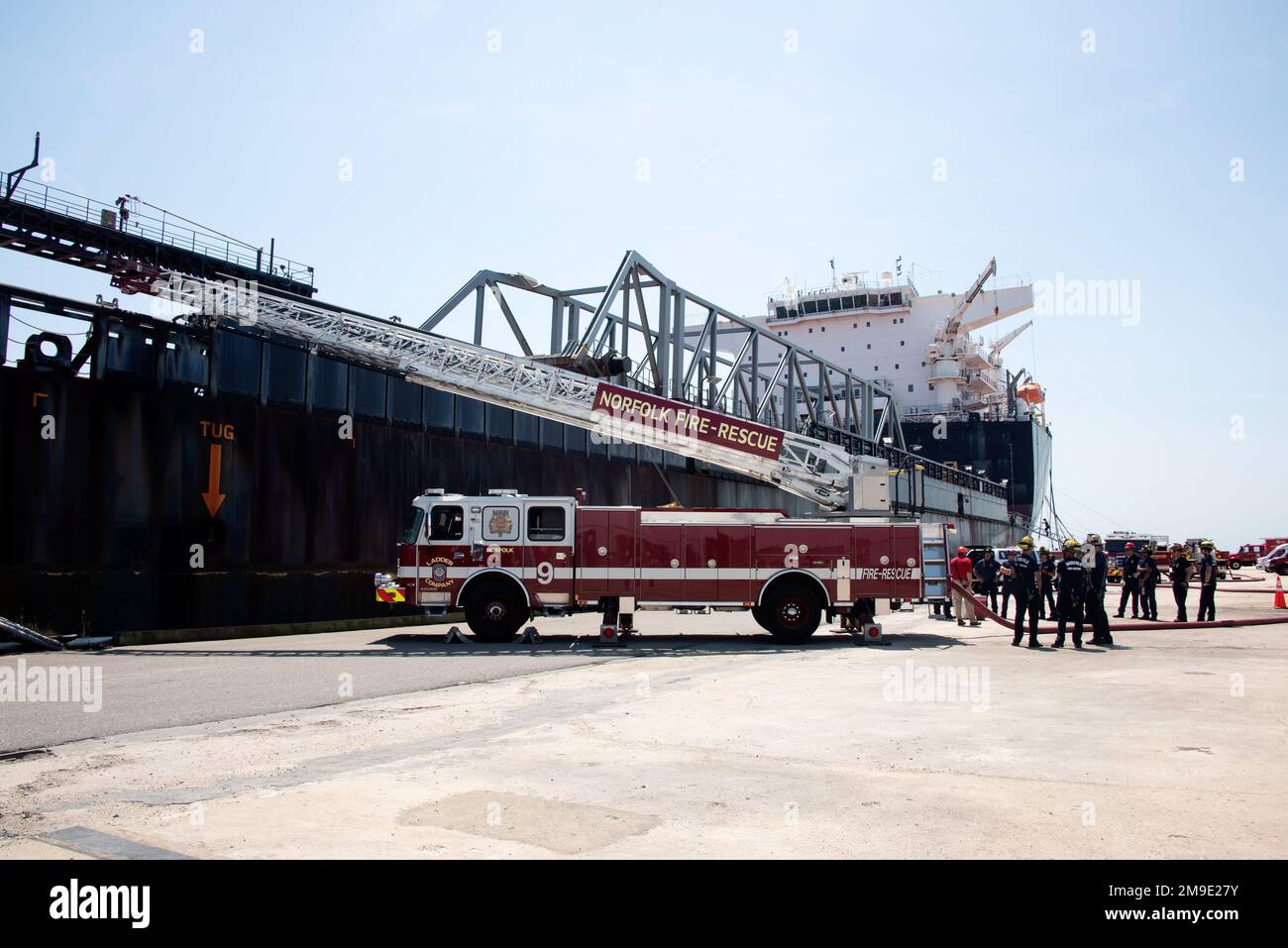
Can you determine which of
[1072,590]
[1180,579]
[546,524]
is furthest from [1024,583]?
[546,524]

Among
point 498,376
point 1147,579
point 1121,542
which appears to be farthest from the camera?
point 1121,542

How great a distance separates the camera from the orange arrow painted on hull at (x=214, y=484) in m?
18.4

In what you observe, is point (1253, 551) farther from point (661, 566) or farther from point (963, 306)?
point (661, 566)

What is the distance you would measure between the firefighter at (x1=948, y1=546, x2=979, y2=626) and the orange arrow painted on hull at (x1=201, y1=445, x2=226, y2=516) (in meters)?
15.1

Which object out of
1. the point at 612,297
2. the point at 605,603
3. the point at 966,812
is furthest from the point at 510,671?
the point at 612,297

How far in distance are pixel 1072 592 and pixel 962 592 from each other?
14.4ft

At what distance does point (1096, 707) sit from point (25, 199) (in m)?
29.7

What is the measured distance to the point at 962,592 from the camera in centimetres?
1978

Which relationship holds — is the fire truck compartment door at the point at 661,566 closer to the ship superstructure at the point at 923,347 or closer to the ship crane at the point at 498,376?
the ship crane at the point at 498,376

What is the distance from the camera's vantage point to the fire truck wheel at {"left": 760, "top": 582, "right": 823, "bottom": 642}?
16625 millimetres

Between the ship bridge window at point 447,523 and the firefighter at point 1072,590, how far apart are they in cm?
1026

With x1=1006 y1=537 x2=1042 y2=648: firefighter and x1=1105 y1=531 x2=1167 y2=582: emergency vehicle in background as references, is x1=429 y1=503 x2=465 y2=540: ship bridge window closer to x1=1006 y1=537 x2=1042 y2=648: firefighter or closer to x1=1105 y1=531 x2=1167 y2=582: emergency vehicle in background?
x1=1006 y1=537 x2=1042 y2=648: firefighter
